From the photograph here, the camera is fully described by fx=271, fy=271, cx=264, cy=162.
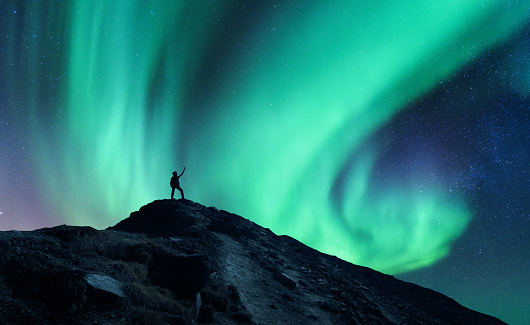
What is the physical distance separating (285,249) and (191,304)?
53.2 ft

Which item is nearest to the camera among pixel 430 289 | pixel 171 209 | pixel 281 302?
pixel 281 302

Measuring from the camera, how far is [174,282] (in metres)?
11.4

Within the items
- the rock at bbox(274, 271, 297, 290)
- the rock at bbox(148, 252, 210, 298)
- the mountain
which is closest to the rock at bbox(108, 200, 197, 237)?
the mountain

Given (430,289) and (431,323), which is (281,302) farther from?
(430,289)

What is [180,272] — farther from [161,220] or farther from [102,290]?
[161,220]

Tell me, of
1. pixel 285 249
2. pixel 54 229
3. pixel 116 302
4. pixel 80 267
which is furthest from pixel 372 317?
pixel 54 229

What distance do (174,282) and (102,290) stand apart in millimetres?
3130

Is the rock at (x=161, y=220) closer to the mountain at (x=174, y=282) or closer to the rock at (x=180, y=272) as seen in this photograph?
the mountain at (x=174, y=282)

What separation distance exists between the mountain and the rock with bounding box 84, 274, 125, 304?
1.1 inches

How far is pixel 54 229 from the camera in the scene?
39.4 ft

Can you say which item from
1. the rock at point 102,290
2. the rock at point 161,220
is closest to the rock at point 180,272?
the rock at point 102,290

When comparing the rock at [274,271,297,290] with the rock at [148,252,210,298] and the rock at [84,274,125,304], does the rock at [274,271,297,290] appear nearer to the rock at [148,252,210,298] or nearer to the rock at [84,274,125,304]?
the rock at [148,252,210,298]

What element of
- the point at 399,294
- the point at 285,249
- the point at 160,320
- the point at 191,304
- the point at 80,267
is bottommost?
the point at 160,320

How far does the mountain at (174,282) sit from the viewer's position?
8.14m
